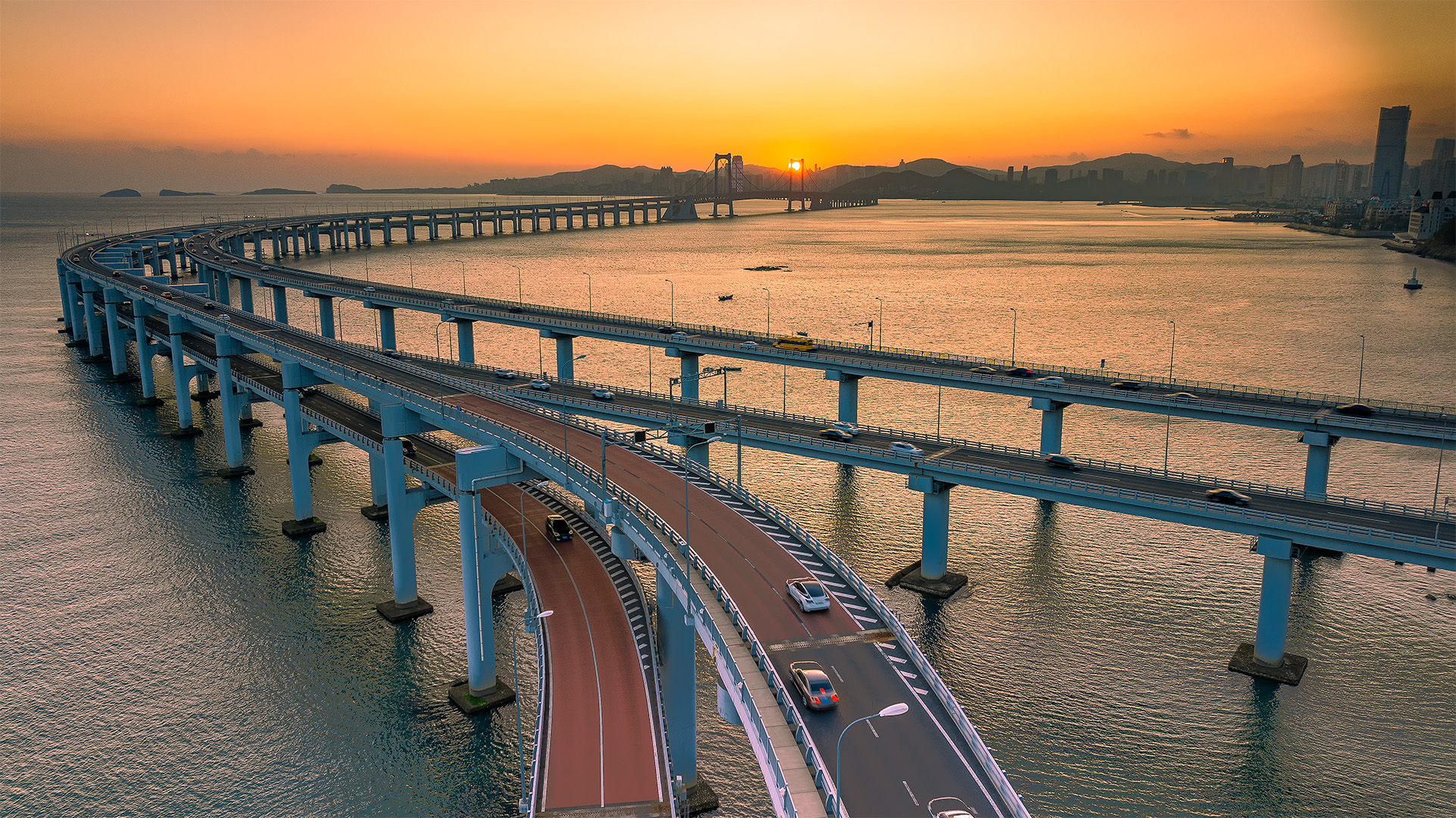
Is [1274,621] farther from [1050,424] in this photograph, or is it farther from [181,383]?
[181,383]

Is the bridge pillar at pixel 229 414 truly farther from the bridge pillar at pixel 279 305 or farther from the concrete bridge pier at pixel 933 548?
the bridge pillar at pixel 279 305

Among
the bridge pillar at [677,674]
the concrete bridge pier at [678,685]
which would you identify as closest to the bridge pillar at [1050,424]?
the concrete bridge pier at [678,685]

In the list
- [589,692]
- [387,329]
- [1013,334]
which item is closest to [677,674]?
[589,692]

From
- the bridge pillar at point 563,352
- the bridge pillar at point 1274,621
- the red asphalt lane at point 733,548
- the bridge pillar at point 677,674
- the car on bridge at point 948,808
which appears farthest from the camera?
the bridge pillar at point 563,352

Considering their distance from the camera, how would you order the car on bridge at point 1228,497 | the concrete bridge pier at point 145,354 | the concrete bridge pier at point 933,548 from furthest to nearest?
the concrete bridge pier at point 145,354 < the concrete bridge pier at point 933,548 < the car on bridge at point 1228,497

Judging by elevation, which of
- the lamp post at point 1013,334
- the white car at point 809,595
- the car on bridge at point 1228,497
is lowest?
the lamp post at point 1013,334

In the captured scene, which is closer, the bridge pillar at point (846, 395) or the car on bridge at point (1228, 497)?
the car on bridge at point (1228, 497)

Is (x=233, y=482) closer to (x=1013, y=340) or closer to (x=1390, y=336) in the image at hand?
(x=1013, y=340)

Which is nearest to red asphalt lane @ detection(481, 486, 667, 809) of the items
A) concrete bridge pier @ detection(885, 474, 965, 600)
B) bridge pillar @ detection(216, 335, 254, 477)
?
concrete bridge pier @ detection(885, 474, 965, 600)
